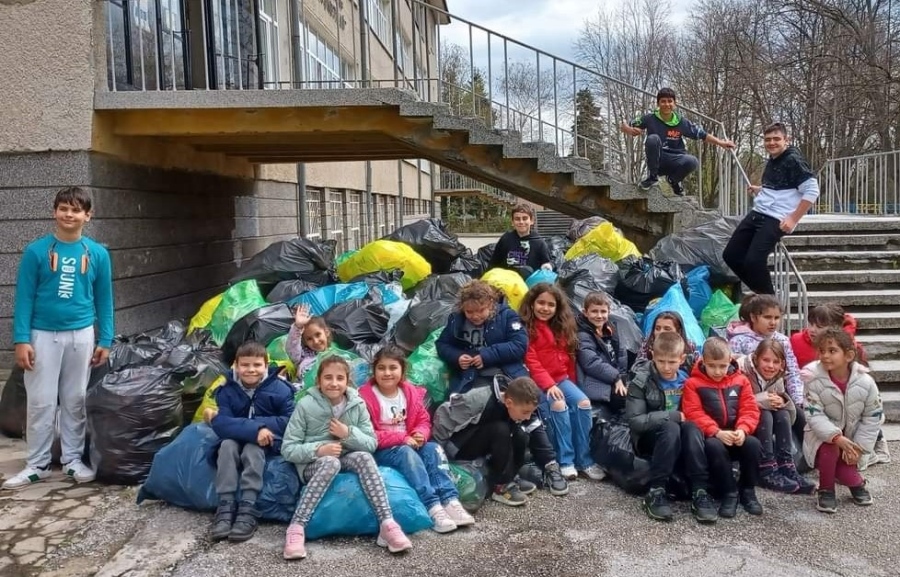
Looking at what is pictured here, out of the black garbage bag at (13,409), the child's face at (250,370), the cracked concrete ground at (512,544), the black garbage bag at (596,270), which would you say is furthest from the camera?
the black garbage bag at (596,270)

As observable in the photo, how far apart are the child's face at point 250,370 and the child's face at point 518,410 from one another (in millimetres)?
1234

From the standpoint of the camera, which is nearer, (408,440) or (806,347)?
(408,440)

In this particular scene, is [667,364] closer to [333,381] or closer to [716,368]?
[716,368]

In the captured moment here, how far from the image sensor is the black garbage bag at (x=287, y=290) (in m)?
6.00

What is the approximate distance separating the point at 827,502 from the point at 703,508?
636mm

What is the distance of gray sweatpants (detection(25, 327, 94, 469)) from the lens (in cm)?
389

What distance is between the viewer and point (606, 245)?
661 cm

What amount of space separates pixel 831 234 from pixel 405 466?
18.0ft

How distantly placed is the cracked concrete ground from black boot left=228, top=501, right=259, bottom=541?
0.04 m

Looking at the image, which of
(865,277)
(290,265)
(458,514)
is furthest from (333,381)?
(865,277)

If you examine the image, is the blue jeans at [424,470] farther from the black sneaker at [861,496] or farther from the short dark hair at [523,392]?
the black sneaker at [861,496]

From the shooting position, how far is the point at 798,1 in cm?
1877

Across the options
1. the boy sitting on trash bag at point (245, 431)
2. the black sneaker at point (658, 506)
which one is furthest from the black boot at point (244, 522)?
the black sneaker at point (658, 506)

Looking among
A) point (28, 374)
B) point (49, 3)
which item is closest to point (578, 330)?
point (28, 374)
